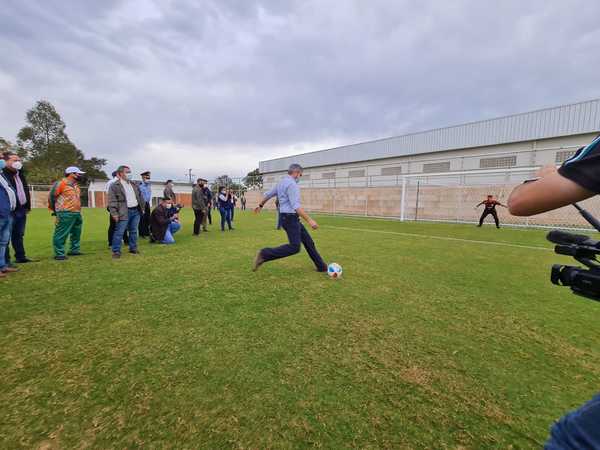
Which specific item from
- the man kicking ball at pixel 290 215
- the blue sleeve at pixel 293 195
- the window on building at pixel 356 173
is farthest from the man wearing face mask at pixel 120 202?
the window on building at pixel 356 173

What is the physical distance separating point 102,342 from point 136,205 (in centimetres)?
455

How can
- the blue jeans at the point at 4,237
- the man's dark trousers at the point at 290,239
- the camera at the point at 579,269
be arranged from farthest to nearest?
the man's dark trousers at the point at 290,239
the blue jeans at the point at 4,237
the camera at the point at 579,269

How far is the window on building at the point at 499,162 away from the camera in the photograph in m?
19.6

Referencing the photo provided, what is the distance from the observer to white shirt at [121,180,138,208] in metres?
5.90

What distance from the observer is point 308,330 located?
2775 millimetres

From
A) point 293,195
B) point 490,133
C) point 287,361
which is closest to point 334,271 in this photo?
point 293,195

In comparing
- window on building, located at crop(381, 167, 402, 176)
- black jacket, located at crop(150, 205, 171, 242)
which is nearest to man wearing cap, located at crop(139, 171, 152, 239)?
black jacket, located at crop(150, 205, 171, 242)

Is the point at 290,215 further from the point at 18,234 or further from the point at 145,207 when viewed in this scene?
the point at 145,207

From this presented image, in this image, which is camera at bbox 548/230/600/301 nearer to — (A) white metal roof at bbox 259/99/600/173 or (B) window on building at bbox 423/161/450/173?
(A) white metal roof at bbox 259/99/600/173

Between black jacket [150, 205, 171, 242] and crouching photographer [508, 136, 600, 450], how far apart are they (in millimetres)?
8394

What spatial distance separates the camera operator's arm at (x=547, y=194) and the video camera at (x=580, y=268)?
19 centimetres

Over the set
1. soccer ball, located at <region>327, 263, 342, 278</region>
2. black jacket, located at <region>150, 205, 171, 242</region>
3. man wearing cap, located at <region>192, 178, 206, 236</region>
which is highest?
man wearing cap, located at <region>192, 178, 206, 236</region>

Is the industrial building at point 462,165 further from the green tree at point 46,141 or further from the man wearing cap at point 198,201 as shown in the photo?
the green tree at point 46,141

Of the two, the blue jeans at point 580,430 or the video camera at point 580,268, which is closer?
the blue jeans at point 580,430
